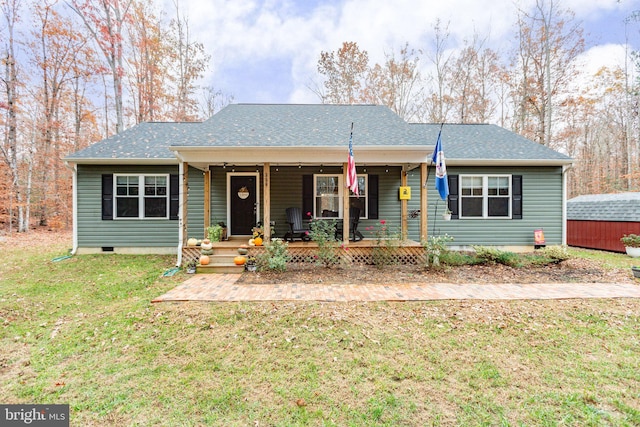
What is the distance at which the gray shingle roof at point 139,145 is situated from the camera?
26.6 feet

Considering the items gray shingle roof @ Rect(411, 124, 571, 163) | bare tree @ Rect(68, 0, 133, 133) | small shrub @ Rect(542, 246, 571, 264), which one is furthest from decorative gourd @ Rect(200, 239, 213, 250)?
bare tree @ Rect(68, 0, 133, 133)

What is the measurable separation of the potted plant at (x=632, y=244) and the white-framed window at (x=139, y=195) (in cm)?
1419

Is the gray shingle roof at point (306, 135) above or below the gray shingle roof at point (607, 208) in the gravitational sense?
above

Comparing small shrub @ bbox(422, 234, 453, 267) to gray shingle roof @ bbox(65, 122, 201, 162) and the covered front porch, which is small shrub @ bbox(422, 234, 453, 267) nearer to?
the covered front porch

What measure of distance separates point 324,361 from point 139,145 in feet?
29.3

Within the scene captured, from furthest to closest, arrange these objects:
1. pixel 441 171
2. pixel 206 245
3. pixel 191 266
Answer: pixel 206 245, pixel 191 266, pixel 441 171

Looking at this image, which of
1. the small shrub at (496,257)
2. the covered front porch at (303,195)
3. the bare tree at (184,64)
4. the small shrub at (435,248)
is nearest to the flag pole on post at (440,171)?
the small shrub at (435,248)

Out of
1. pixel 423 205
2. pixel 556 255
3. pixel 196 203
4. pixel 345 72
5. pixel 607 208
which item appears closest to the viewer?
pixel 423 205

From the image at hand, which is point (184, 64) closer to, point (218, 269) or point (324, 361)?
point (218, 269)

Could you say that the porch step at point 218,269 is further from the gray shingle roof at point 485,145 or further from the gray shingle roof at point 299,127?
the gray shingle roof at point 485,145

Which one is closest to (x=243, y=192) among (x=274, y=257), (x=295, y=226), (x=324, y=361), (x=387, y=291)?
(x=295, y=226)

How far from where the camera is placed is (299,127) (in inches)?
322

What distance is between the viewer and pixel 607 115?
18594mm

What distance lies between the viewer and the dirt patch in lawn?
5734 mm
